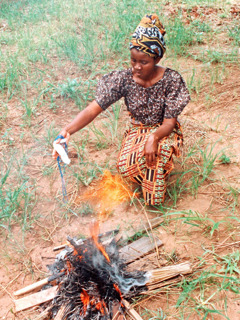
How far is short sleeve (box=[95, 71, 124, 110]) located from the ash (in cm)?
113

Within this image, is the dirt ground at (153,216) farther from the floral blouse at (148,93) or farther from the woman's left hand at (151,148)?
the floral blouse at (148,93)

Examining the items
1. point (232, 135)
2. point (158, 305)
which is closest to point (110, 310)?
point (158, 305)

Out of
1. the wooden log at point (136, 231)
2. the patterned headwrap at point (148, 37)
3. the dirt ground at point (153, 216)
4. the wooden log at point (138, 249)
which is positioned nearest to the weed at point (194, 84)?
the dirt ground at point (153, 216)

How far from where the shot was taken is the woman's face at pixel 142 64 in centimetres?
229

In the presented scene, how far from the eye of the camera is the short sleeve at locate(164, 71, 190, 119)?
2.47 metres

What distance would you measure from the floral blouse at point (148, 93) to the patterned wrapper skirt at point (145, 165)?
22 centimetres

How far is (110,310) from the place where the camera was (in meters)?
1.90

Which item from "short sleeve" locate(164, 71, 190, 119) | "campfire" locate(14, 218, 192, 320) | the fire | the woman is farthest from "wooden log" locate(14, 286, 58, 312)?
"short sleeve" locate(164, 71, 190, 119)

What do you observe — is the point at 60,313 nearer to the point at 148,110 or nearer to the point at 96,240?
the point at 96,240

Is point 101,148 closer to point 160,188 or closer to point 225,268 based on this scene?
point 160,188

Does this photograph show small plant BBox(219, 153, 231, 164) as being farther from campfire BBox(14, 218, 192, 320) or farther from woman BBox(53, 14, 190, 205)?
campfire BBox(14, 218, 192, 320)

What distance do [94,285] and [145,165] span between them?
41.8 inches

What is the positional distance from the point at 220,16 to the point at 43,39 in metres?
3.05

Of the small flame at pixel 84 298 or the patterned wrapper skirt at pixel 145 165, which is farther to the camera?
the patterned wrapper skirt at pixel 145 165
